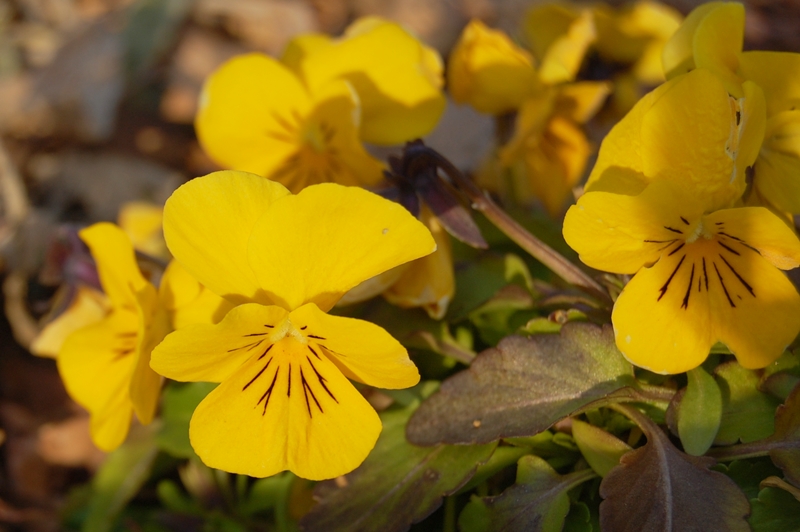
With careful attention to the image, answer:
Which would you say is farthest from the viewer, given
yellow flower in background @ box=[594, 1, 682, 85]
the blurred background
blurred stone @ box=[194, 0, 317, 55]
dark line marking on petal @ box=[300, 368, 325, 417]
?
blurred stone @ box=[194, 0, 317, 55]

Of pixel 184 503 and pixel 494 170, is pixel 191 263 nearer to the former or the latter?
pixel 184 503

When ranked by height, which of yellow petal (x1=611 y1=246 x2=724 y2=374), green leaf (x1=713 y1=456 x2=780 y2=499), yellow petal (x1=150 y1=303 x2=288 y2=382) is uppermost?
yellow petal (x1=611 y1=246 x2=724 y2=374)

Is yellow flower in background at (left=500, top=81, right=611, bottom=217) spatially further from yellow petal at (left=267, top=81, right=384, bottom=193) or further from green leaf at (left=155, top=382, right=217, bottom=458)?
green leaf at (left=155, top=382, right=217, bottom=458)

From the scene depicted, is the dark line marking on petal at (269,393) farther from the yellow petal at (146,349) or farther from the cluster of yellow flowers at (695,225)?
the cluster of yellow flowers at (695,225)

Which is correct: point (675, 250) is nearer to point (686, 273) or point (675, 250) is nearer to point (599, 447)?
point (686, 273)

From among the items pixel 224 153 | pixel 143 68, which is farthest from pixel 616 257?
pixel 143 68

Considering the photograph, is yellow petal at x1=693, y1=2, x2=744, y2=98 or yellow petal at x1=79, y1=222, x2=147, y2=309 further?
yellow petal at x1=79, y1=222, x2=147, y2=309

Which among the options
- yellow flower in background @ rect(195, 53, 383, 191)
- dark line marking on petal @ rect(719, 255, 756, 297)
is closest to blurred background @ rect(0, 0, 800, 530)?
yellow flower in background @ rect(195, 53, 383, 191)
